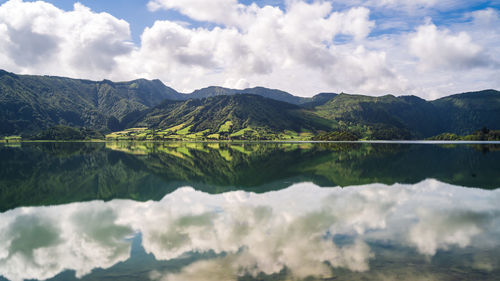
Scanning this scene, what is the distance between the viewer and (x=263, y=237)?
1842cm

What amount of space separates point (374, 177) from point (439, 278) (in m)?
34.1

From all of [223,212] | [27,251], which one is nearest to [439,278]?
[223,212]

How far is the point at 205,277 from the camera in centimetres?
1327

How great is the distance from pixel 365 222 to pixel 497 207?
14.7m

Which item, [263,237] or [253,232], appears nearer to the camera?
[263,237]

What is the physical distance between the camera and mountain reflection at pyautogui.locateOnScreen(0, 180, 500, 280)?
13.9m

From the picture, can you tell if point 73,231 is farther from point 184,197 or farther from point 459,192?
point 459,192

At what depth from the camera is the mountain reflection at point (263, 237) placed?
13.9 meters

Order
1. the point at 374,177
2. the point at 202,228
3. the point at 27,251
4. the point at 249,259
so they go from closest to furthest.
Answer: the point at 249,259 → the point at 27,251 → the point at 202,228 → the point at 374,177

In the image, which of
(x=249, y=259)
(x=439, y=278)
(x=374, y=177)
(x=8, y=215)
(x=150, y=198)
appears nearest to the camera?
(x=439, y=278)

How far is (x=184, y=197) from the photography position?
3247cm

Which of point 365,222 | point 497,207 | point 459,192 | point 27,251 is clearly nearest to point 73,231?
point 27,251

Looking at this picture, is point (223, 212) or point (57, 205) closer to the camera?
point (223, 212)

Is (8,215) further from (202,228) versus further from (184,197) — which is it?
(202,228)
